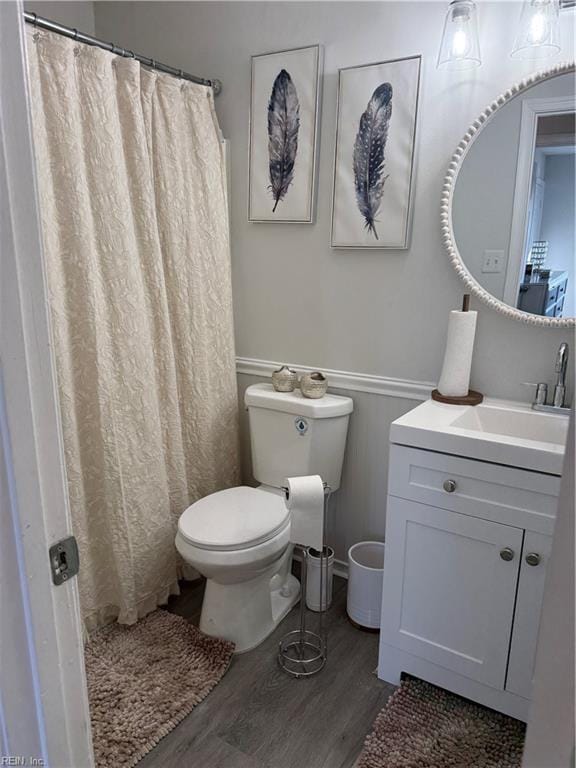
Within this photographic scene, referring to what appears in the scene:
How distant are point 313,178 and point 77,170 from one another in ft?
2.92

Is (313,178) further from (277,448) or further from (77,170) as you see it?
(277,448)

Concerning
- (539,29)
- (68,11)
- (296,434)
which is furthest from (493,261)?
(68,11)

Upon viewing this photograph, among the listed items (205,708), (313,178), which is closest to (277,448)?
(205,708)

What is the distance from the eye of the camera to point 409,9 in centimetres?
183

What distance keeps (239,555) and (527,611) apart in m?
0.86

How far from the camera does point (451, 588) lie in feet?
5.28

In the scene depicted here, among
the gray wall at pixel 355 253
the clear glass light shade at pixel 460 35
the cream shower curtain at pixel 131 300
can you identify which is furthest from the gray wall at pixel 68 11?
the clear glass light shade at pixel 460 35

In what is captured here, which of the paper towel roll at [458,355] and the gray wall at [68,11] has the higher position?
the gray wall at [68,11]

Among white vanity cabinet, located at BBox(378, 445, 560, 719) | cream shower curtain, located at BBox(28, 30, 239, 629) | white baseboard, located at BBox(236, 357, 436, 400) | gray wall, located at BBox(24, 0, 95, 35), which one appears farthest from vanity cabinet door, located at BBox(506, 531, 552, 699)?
gray wall, located at BBox(24, 0, 95, 35)

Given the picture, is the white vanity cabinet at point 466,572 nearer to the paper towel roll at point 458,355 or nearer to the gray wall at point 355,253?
the paper towel roll at point 458,355

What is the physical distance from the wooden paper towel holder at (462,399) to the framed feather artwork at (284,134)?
87cm

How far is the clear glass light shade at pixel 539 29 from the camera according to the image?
→ 157 centimetres

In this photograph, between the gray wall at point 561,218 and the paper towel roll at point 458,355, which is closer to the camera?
the gray wall at point 561,218

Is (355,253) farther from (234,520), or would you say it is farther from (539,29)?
(234,520)
